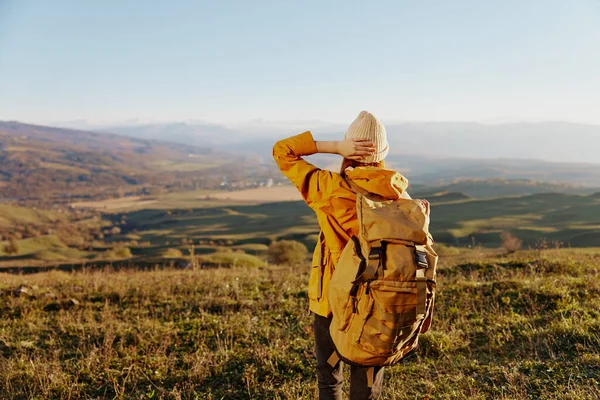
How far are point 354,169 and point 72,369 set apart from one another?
15.9 feet

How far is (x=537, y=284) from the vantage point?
25.4ft

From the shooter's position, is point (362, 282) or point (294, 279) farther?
point (294, 279)

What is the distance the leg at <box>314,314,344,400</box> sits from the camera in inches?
123

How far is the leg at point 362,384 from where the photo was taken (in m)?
2.95

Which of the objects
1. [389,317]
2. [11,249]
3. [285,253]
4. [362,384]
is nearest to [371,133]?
[389,317]

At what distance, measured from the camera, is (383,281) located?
2.55m

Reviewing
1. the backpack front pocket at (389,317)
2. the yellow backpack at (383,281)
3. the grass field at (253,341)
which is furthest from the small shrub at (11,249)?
the backpack front pocket at (389,317)

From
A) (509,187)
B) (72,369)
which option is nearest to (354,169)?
(72,369)

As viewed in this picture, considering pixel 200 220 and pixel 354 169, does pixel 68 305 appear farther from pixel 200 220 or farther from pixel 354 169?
pixel 200 220

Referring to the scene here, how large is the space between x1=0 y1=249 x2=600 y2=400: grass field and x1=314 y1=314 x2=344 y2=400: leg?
1228mm

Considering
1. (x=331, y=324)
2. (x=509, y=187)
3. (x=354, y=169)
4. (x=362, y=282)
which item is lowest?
(x=509, y=187)

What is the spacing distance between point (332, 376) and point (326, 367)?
92 mm

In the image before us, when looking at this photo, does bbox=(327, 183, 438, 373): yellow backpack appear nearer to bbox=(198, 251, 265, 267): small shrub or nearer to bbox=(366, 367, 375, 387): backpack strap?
bbox=(366, 367, 375, 387): backpack strap

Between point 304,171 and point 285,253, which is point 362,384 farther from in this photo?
point 285,253
